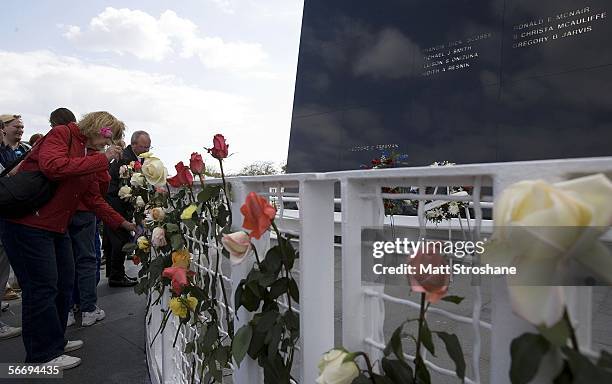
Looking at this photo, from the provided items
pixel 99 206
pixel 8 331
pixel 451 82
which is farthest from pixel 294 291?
pixel 451 82

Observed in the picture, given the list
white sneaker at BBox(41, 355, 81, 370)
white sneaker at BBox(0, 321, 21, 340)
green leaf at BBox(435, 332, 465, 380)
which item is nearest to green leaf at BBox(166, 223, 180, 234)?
green leaf at BBox(435, 332, 465, 380)

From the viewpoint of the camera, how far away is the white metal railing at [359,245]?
518mm

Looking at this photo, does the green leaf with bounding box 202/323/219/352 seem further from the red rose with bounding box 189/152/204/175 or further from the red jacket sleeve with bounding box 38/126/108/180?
the red jacket sleeve with bounding box 38/126/108/180

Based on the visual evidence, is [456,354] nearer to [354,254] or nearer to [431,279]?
[431,279]

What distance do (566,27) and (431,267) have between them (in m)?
6.92

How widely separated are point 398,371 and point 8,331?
3.29 m

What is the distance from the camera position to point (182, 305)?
1.41 meters

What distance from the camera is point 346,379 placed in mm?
626

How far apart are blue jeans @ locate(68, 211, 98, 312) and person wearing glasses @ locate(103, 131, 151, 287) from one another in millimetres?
323

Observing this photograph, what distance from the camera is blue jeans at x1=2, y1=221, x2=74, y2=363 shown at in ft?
6.84

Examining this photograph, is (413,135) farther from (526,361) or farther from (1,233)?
(526,361)

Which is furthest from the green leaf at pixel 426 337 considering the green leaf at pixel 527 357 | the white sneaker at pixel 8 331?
the white sneaker at pixel 8 331

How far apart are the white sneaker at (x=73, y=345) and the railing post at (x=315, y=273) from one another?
2325mm

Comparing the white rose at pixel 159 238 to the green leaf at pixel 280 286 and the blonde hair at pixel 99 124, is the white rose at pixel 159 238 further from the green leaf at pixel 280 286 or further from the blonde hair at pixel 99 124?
the blonde hair at pixel 99 124
